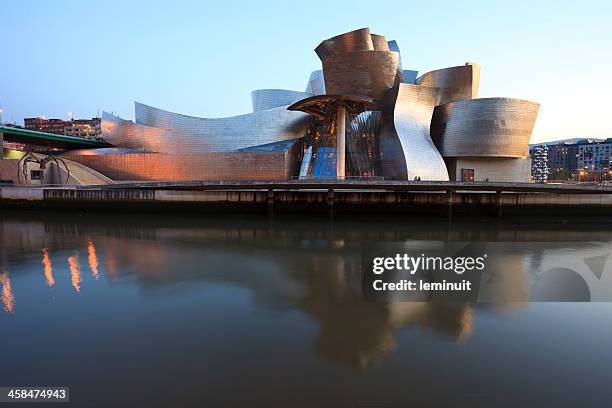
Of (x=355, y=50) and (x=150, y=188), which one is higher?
(x=355, y=50)

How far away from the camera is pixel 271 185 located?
19109 millimetres

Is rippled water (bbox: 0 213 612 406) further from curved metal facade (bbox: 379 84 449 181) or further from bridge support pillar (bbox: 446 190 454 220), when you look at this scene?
curved metal facade (bbox: 379 84 449 181)

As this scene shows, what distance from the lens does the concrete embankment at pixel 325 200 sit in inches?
786

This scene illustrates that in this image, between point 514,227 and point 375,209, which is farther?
point 375,209

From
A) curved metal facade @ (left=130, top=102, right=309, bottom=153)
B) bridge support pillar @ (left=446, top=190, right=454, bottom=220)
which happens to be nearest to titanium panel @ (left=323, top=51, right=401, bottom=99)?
curved metal facade @ (left=130, top=102, right=309, bottom=153)

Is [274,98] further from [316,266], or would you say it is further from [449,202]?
[316,266]

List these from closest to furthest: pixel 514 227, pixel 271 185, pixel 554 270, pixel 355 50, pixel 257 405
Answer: pixel 257 405 → pixel 554 270 → pixel 514 227 → pixel 271 185 → pixel 355 50

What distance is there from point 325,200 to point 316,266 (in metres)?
10.7

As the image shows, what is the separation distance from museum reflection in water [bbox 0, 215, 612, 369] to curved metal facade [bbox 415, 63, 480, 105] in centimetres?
1954

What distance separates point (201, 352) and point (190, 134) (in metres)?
29.3

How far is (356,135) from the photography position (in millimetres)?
30531

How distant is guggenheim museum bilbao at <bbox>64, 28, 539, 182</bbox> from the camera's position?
2859cm

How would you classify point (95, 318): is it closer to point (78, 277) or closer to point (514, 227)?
point (78, 277)

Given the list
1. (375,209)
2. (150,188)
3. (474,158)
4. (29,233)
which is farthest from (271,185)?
(474,158)
